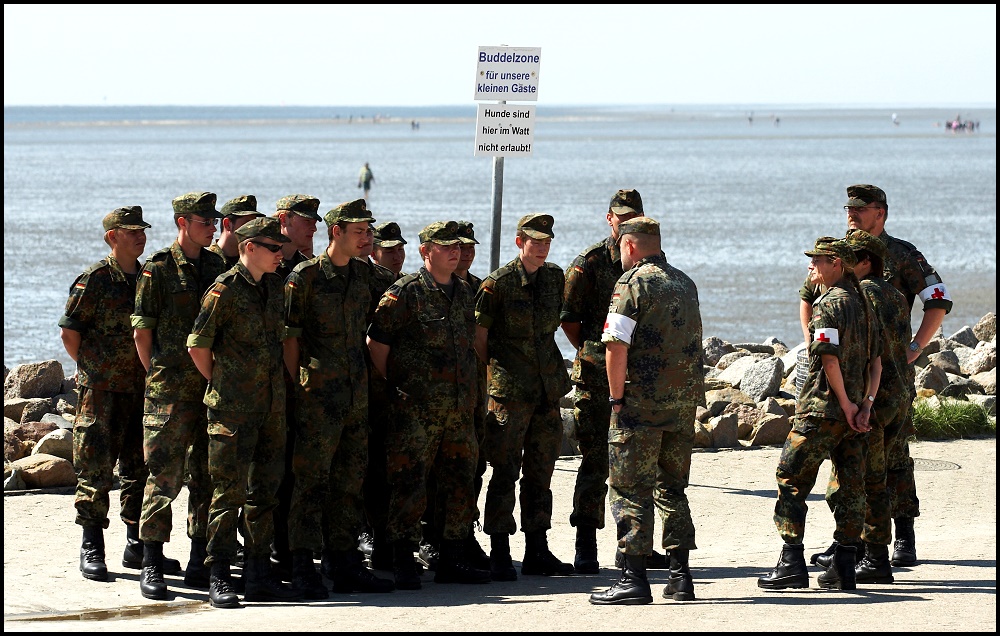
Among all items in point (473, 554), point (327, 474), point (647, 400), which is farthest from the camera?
point (473, 554)

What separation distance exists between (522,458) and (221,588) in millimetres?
2045

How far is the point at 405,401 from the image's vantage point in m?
8.23

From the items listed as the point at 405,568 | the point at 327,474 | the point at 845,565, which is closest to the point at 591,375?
the point at 405,568

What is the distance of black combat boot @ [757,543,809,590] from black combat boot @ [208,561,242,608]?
118 inches

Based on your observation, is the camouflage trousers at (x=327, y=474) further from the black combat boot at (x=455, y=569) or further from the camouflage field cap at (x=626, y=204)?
the camouflage field cap at (x=626, y=204)

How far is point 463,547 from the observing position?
846 centimetres

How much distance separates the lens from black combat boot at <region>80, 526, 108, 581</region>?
27.0 feet

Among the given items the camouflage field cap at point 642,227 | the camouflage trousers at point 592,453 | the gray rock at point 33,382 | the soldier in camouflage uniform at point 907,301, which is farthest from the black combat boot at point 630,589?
the gray rock at point 33,382

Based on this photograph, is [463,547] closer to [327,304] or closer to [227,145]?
[327,304]

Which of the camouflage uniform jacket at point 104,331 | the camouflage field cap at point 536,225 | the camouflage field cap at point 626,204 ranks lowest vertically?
the camouflage uniform jacket at point 104,331

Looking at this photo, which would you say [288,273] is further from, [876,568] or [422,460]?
[876,568]

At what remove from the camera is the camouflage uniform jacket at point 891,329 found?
8.49 metres

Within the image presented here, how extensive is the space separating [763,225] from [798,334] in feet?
57.9

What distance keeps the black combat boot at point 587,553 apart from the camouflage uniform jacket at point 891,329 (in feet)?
6.41
